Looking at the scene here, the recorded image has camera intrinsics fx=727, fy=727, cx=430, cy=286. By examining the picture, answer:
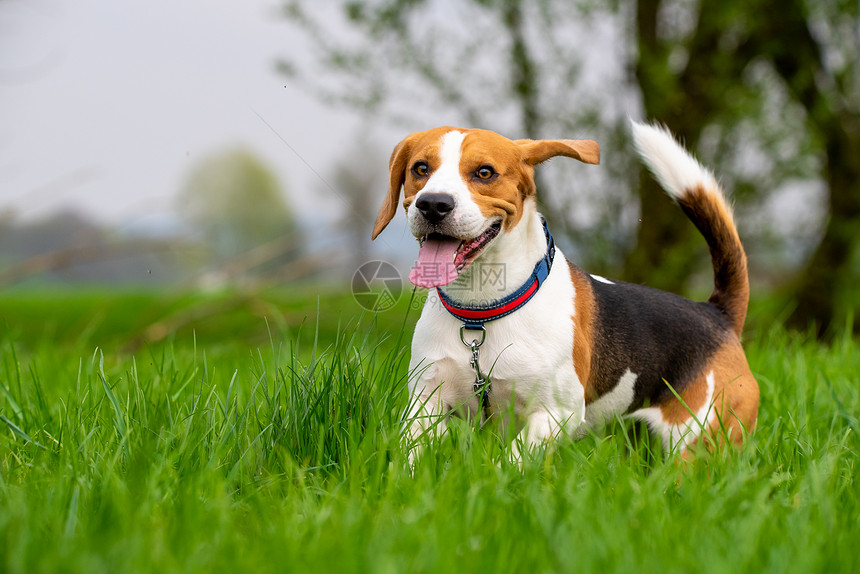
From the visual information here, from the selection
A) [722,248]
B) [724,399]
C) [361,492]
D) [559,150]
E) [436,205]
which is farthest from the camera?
[722,248]

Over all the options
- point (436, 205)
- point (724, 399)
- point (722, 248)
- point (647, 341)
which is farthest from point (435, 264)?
point (722, 248)

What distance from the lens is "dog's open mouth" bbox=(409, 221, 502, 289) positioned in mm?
2754

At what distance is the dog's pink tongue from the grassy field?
0.69 ft

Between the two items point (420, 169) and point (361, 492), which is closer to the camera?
point (361, 492)

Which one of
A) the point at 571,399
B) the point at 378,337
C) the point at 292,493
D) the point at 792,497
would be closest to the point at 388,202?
the point at 378,337

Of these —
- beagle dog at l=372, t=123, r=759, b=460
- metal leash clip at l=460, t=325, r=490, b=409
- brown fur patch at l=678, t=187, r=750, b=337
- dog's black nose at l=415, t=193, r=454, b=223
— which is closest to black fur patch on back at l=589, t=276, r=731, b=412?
beagle dog at l=372, t=123, r=759, b=460

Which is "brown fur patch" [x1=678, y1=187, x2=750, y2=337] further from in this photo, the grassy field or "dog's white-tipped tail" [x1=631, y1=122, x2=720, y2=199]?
the grassy field

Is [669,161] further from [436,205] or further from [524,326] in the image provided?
[436,205]

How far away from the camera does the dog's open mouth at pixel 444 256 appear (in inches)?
108

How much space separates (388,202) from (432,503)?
1.47 meters

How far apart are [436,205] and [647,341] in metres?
1.29

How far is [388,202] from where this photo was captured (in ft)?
10.4

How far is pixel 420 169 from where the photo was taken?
296 cm

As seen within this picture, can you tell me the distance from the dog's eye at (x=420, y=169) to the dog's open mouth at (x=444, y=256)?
282 mm
